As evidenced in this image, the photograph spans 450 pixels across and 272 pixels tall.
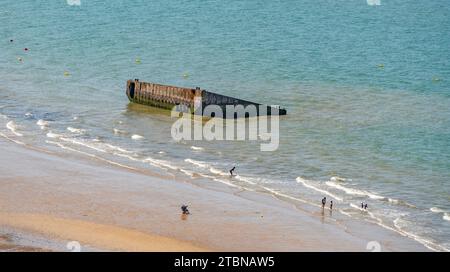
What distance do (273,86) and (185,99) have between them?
Result: 1530cm

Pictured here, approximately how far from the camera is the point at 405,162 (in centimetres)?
5728

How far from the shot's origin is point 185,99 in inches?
2744

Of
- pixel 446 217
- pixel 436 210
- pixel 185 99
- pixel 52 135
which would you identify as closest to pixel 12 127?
pixel 52 135

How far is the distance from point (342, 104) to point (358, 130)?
9791mm

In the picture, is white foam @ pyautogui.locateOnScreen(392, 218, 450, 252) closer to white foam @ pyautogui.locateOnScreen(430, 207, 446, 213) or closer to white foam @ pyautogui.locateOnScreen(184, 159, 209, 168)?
white foam @ pyautogui.locateOnScreen(430, 207, 446, 213)

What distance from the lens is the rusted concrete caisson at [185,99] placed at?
68000mm

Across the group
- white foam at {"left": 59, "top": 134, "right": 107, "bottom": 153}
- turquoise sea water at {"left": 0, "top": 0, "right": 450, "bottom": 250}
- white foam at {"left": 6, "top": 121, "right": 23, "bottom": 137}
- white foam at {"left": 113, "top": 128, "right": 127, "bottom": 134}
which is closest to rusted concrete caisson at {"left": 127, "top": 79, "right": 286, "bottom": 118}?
turquoise sea water at {"left": 0, "top": 0, "right": 450, "bottom": 250}

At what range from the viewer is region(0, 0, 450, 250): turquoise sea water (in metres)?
52.9

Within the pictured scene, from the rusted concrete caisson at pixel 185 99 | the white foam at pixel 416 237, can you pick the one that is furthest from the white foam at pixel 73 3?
the white foam at pixel 416 237

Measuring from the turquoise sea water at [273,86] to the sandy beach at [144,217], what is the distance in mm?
2848

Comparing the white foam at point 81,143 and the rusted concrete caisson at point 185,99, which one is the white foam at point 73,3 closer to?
the rusted concrete caisson at point 185,99
